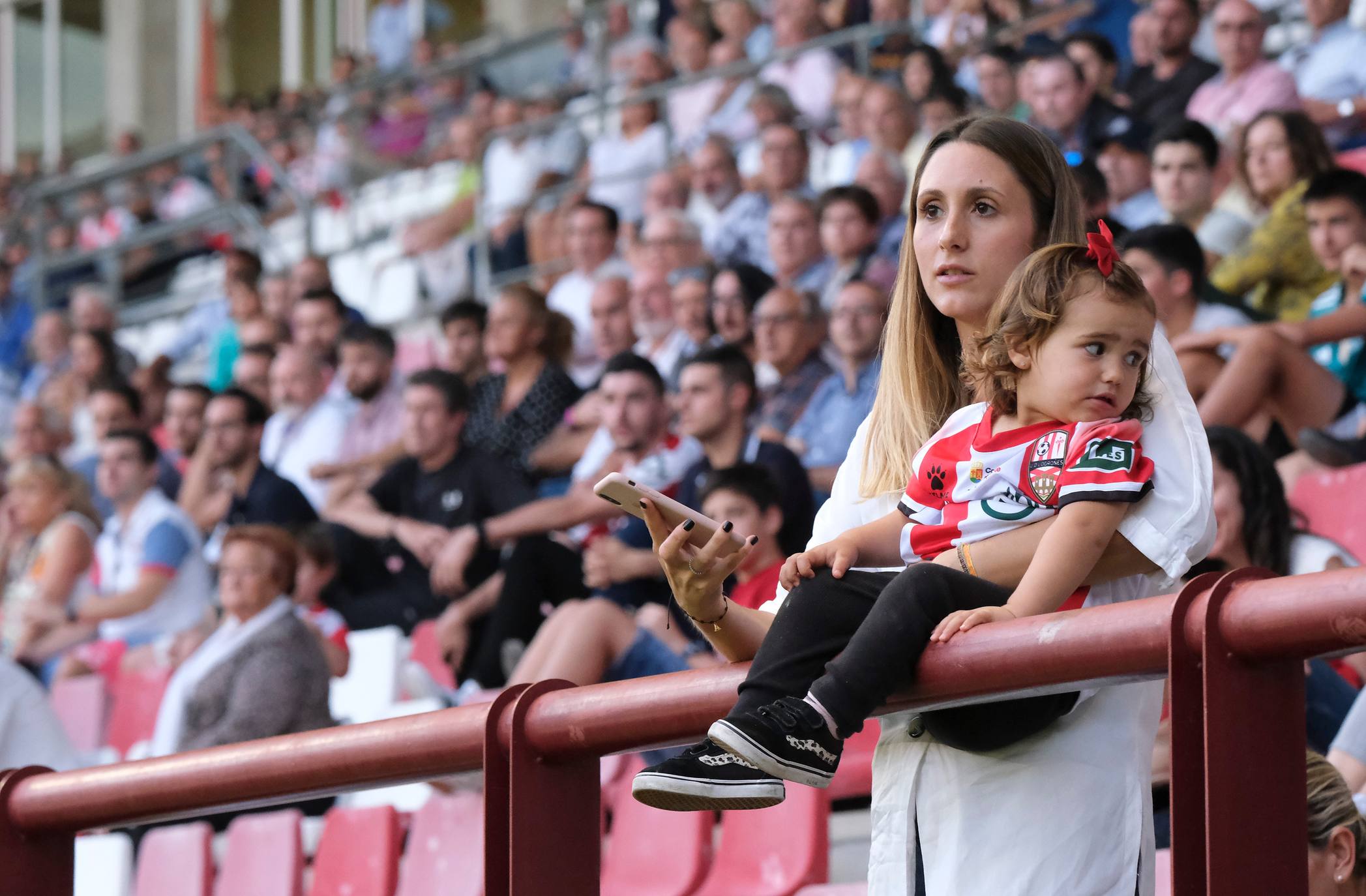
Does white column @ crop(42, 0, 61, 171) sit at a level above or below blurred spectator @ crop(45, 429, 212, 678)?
above

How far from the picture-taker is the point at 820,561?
1940 millimetres

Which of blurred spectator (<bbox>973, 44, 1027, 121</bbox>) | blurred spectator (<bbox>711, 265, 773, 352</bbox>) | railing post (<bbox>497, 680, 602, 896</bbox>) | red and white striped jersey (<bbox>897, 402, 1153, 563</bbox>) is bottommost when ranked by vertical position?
railing post (<bbox>497, 680, 602, 896</bbox>)

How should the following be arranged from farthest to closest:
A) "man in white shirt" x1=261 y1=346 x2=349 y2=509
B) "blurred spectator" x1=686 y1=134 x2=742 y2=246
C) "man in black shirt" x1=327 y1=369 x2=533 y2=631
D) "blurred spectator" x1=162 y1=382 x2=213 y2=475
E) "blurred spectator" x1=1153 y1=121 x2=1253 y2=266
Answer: "blurred spectator" x1=162 y1=382 x2=213 y2=475
"blurred spectator" x1=686 y1=134 x2=742 y2=246
"man in white shirt" x1=261 y1=346 x2=349 y2=509
"man in black shirt" x1=327 y1=369 x2=533 y2=631
"blurred spectator" x1=1153 y1=121 x2=1253 y2=266

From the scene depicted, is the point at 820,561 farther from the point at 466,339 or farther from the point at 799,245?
the point at 466,339

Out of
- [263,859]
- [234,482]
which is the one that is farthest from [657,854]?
[234,482]

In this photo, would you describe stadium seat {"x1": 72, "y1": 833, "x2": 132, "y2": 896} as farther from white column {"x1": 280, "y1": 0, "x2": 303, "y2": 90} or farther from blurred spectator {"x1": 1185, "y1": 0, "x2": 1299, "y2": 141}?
white column {"x1": 280, "y1": 0, "x2": 303, "y2": 90}

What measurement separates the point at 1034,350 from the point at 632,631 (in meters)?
2.86

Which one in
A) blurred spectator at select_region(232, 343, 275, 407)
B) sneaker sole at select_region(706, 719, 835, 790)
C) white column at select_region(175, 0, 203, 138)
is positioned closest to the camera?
sneaker sole at select_region(706, 719, 835, 790)

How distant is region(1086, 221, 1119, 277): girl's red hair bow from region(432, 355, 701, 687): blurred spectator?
11.8ft

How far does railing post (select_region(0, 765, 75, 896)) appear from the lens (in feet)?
8.77

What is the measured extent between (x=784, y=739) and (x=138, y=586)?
5.71 meters

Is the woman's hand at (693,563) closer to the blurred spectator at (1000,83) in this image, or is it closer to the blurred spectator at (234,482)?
the blurred spectator at (234,482)

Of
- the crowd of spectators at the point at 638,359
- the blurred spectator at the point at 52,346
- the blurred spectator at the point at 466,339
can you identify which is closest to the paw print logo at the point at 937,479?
the crowd of spectators at the point at 638,359

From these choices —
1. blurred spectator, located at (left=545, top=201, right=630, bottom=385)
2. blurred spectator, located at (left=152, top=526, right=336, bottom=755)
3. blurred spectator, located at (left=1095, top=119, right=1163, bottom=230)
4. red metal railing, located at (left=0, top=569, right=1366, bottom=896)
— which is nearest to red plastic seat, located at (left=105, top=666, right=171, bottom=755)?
blurred spectator, located at (left=152, top=526, right=336, bottom=755)
